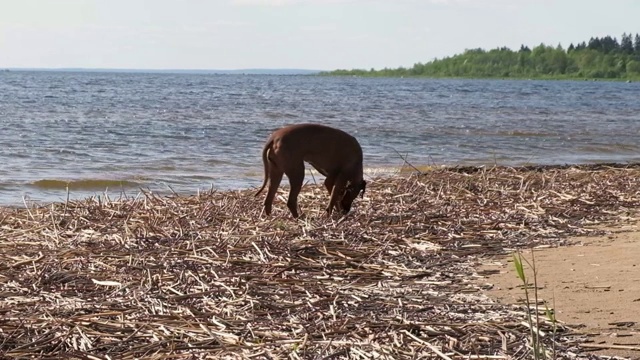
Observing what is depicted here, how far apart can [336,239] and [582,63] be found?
125624 millimetres

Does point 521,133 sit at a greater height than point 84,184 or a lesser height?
lesser

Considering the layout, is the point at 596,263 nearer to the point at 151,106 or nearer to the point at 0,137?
the point at 0,137

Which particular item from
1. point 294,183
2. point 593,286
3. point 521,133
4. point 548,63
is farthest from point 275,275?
point 548,63

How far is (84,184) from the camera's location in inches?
605

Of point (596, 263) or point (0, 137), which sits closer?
point (596, 263)

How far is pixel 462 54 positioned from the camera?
149750 millimetres

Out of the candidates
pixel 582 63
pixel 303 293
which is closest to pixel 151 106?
pixel 303 293

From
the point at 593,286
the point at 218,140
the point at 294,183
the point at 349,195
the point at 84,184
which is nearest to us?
the point at 593,286

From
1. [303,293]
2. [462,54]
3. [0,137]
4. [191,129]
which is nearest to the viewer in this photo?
[303,293]

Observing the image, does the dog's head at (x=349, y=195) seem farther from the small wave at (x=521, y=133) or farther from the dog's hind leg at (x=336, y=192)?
the small wave at (x=521, y=133)

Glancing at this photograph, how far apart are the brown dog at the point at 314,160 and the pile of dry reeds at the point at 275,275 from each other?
263mm

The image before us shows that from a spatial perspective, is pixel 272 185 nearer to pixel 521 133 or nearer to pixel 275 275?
pixel 275 275

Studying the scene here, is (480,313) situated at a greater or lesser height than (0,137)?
greater

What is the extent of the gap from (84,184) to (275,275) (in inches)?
373
